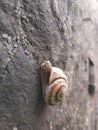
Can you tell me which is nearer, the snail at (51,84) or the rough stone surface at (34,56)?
the rough stone surface at (34,56)

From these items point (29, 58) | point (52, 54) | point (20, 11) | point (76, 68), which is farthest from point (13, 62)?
point (76, 68)

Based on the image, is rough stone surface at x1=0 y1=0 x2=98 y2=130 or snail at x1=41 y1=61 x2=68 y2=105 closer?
rough stone surface at x1=0 y1=0 x2=98 y2=130

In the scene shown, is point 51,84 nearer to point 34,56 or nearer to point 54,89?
point 54,89

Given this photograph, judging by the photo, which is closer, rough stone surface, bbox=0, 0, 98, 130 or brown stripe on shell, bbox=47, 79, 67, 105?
rough stone surface, bbox=0, 0, 98, 130

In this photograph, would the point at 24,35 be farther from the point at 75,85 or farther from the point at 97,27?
the point at 97,27
